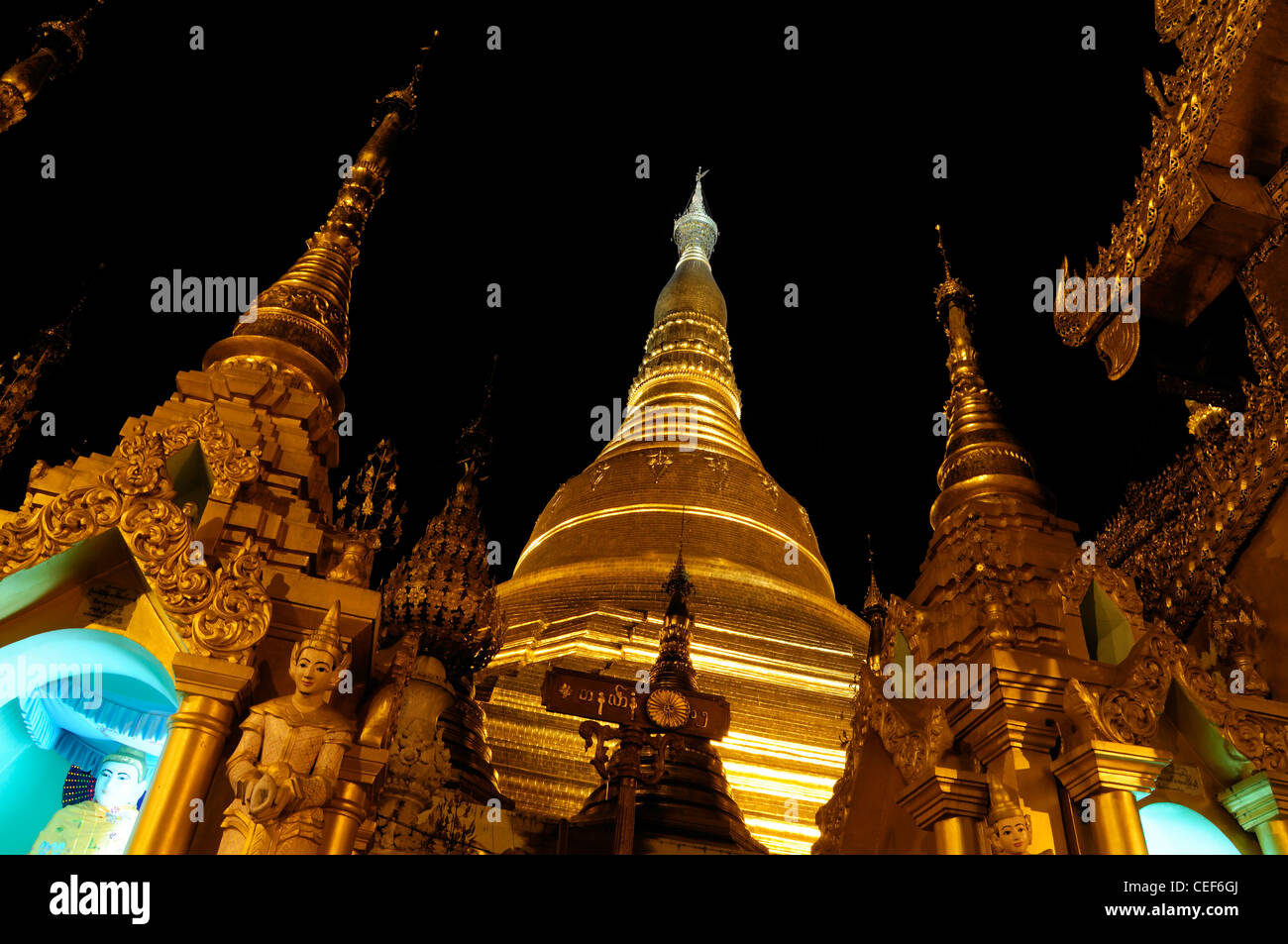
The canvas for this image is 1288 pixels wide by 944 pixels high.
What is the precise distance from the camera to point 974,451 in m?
11.4

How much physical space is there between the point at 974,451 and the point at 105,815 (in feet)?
29.9

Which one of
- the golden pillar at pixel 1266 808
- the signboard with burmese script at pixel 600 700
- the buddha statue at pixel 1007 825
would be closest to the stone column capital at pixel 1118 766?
the buddha statue at pixel 1007 825

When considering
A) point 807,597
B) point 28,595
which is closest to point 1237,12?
point 28,595

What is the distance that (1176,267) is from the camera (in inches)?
384

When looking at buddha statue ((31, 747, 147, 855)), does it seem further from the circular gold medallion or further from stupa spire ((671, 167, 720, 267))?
stupa spire ((671, 167, 720, 267))

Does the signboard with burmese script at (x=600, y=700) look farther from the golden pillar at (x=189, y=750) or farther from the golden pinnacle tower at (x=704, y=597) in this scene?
the golden pinnacle tower at (x=704, y=597)

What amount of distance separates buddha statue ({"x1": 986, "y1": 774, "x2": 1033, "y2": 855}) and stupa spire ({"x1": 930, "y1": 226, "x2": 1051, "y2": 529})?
13.9 ft

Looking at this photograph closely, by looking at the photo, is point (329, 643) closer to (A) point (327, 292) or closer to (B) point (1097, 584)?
(A) point (327, 292)

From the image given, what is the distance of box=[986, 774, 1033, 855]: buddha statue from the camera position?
6688mm

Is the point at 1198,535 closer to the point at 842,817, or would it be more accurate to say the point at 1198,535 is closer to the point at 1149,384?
the point at 1149,384

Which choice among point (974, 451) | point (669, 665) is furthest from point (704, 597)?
point (974, 451)

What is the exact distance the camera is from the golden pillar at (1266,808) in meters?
7.06

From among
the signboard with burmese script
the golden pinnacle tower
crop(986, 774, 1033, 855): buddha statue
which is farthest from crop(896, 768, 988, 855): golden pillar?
the golden pinnacle tower
